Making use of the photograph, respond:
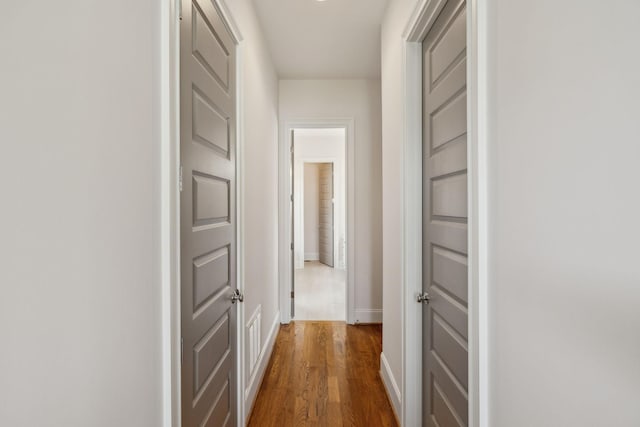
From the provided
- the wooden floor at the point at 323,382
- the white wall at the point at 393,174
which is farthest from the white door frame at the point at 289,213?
the white wall at the point at 393,174

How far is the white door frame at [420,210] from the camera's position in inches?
37.7

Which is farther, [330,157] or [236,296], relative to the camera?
[330,157]

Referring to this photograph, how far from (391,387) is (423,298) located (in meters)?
0.89

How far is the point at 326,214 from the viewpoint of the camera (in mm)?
7828

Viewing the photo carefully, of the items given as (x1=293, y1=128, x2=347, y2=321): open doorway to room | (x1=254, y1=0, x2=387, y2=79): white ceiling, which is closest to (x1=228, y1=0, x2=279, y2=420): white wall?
(x1=254, y1=0, x2=387, y2=79): white ceiling

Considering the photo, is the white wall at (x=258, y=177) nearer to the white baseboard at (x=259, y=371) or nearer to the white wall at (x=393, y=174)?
the white baseboard at (x=259, y=371)

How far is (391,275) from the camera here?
7.72 feet
